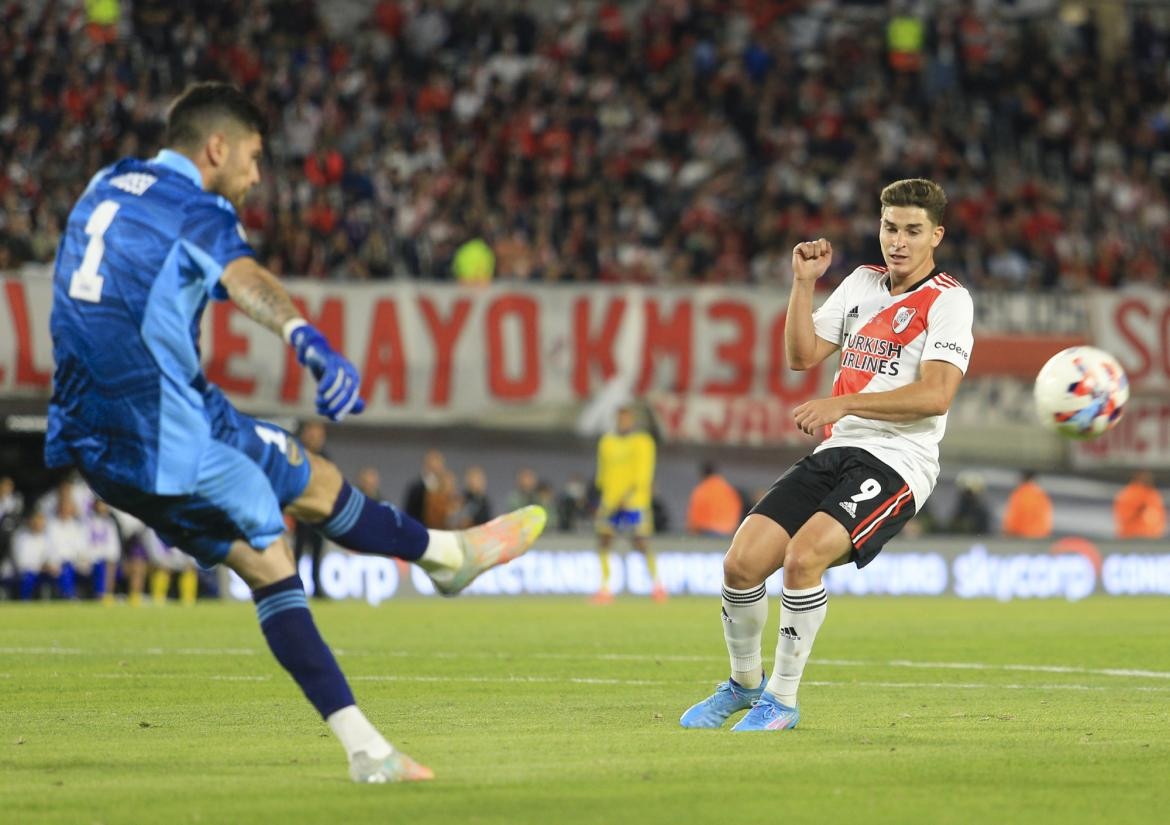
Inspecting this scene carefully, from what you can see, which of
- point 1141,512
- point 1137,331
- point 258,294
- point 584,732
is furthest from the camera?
point 1141,512

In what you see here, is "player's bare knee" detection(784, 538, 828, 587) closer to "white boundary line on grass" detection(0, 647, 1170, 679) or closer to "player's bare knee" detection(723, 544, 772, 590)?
"player's bare knee" detection(723, 544, 772, 590)

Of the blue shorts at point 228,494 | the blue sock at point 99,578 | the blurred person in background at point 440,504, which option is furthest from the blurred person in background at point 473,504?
the blue shorts at point 228,494

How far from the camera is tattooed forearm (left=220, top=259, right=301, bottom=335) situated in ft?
18.3

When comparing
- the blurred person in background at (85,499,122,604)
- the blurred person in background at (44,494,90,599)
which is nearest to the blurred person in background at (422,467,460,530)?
the blurred person in background at (85,499,122,604)

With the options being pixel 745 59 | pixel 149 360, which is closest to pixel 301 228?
pixel 745 59

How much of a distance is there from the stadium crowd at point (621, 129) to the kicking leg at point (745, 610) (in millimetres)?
16483

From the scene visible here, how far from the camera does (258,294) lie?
5.62m

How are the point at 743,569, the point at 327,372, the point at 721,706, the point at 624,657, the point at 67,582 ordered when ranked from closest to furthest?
1. the point at 327,372
2. the point at 743,569
3. the point at 721,706
4. the point at 624,657
5. the point at 67,582

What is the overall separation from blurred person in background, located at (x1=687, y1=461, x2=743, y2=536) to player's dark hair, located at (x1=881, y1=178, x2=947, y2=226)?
16710 millimetres

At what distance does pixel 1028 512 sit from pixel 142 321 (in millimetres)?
21782

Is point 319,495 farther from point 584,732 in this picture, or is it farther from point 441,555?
point 584,732

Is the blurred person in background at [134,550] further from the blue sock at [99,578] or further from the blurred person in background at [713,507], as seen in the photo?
the blurred person in background at [713,507]

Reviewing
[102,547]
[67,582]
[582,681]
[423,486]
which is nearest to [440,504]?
[423,486]

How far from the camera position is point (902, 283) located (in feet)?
26.6
